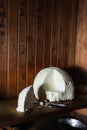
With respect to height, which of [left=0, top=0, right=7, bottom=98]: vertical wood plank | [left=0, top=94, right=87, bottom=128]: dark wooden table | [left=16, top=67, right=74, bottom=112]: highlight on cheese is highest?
[left=0, top=0, right=7, bottom=98]: vertical wood plank

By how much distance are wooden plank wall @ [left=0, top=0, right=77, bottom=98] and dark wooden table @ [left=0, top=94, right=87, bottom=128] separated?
0.15 meters

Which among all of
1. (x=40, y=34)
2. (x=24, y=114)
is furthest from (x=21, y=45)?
(x=24, y=114)

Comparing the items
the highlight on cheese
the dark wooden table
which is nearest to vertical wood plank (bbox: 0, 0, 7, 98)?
the dark wooden table

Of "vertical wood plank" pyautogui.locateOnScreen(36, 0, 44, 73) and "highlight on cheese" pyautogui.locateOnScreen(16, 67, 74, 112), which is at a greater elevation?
"vertical wood plank" pyautogui.locateOnScreen(36, 0, 44, 73)

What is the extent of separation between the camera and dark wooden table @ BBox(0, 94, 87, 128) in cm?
131

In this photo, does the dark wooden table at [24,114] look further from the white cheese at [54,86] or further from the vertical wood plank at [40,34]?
the vertical wood plank at [40,34]

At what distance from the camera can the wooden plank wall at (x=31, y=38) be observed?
1605 mm

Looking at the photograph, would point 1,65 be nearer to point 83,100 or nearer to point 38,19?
point 38,19

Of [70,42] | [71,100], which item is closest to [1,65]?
[71,100]

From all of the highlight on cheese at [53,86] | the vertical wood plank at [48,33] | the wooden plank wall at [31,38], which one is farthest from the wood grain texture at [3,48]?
the vertical wood plank at [48,33]

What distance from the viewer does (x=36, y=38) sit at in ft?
5.77

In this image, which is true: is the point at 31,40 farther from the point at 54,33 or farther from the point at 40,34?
the point at 54,33

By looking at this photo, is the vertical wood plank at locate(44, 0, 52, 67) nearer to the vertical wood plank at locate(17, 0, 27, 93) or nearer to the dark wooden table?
the vertical wood plank at locate(17, 0, 27, 93)

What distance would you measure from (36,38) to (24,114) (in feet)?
2.03
